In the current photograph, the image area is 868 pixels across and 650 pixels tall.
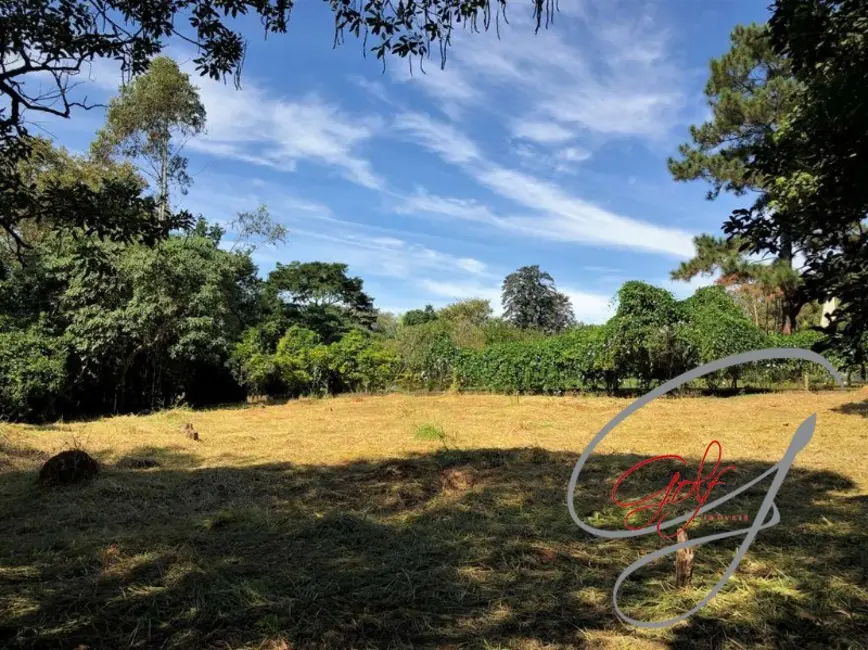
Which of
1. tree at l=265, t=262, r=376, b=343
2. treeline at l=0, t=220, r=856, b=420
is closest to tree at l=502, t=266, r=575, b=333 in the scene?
tree at l=265, t=262, r=376, b=343

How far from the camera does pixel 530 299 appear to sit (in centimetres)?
4619

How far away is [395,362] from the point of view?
1947 centimetres

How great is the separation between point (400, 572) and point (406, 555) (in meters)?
0.25

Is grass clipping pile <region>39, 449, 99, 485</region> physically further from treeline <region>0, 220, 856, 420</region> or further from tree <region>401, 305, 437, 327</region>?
tree <region>401, 305, 437, 327</region>

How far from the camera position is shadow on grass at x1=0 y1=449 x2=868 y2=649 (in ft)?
7.16

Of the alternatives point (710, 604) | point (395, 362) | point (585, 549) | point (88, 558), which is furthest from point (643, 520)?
point (395, 362)

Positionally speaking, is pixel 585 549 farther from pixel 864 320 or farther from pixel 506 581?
pixel 864 320

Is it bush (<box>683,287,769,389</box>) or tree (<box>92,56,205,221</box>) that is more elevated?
tree (<box>92,56,205,221</box>)

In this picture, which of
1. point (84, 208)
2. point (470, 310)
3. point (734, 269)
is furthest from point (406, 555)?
point (470, 310)

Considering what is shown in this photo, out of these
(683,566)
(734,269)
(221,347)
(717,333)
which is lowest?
(683,566)

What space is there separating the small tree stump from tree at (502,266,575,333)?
142 ft

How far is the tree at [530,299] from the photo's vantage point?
46.0 meters

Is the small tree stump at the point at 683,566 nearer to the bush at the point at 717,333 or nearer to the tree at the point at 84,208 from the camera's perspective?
the tree at the point at 84,208

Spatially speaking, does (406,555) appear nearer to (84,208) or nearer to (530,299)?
(84,208)
